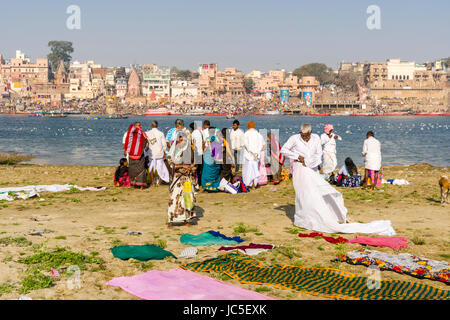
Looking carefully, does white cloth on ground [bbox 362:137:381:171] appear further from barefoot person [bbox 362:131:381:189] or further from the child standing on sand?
the child standing on sand

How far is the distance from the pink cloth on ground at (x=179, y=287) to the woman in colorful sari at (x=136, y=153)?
25.8 feet

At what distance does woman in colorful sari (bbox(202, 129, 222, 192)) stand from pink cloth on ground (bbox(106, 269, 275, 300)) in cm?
700

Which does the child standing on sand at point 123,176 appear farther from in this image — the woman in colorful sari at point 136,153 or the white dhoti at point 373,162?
the white dhoti at point 373,162

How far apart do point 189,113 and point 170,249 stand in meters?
145

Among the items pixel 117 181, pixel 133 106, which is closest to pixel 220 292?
pixel 117 181

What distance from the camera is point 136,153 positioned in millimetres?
13711

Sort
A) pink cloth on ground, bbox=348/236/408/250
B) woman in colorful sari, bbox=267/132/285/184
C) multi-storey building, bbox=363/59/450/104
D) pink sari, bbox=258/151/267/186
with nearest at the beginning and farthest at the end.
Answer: pink cloth on ground, bbox=348/236/408/250
pink sari, bbox=258/151/267/186
woman in colorful sari, bbox=267/132/285/184
multi-storey building, bbox=363/59/450/104

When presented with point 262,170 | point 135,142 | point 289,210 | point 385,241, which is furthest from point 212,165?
point 385,241

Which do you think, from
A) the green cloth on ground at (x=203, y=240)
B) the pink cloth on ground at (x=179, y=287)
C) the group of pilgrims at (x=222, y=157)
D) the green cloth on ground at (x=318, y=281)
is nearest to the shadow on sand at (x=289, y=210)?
the group of pilgrims at (x=222, y=157)

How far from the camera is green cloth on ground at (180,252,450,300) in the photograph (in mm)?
5336

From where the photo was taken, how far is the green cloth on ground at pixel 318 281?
5.34 m

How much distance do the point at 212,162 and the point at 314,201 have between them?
467 cm

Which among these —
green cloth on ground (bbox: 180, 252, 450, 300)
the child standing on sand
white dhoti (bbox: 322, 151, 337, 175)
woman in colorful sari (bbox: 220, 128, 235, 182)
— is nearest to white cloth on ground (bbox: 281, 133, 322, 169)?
green cloth on ground (bbox: 180, 252, 450, 300)
